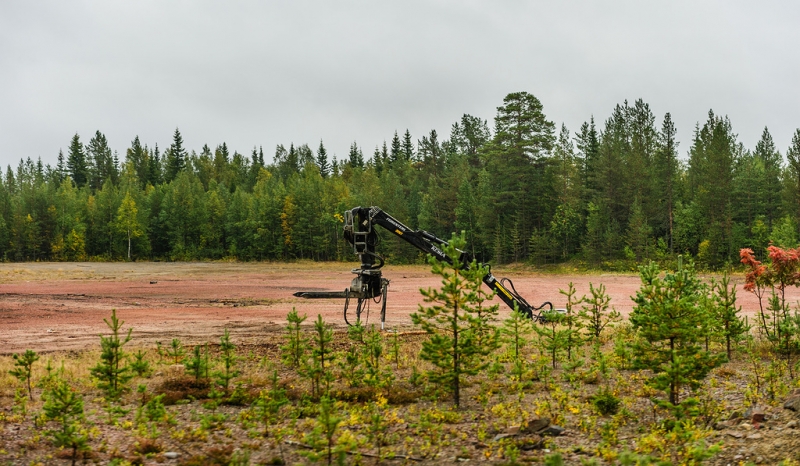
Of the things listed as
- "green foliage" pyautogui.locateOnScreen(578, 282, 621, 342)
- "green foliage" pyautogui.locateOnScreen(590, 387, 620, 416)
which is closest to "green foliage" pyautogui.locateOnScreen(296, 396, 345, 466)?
"green foliage" pyautogui.locateOnScreen(590, 387, 620, 416)

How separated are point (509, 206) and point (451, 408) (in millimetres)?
55189

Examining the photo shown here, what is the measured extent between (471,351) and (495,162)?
5643 centimetres

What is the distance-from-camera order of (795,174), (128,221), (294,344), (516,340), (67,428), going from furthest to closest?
(128,221)
(795,174)
(294,344)
(516,340)
(67,428)

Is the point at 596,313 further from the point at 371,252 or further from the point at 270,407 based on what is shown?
the point at 270,407

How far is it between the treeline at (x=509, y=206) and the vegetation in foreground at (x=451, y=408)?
142 feet

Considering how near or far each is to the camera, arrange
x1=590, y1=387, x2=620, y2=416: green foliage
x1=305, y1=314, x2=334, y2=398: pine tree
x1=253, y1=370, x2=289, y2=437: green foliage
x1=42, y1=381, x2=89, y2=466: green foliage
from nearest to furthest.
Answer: x1=42, y1=381, x2=89, y2=466: green foliage → x1=253, y1=370, x2=289, y2=437: green foliage → x1=590, y1=387, x2=620, y2=416: green foliage → x1=305, y1=314, x2=334, y2=398: pine tree

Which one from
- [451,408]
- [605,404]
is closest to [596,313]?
[605,404]

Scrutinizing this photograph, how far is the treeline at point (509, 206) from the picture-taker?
5275 centimetres

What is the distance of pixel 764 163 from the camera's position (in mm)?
71312

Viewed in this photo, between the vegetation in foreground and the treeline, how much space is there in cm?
4325

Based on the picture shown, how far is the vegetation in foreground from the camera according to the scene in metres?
6.50

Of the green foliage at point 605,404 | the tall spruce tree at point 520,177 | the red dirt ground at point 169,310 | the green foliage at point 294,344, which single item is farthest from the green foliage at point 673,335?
the tall spruce tree at point 520,177

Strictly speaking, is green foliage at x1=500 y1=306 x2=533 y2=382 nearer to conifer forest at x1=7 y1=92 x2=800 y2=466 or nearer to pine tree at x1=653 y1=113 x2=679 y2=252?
conifer forest at x1=7 y1=92 x2=800 y2=466

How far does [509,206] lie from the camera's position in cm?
6238
